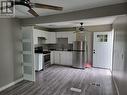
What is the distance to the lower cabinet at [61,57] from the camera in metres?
6.44

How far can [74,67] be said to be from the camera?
19.9 ft

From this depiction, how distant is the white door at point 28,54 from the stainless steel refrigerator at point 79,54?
2847 mm

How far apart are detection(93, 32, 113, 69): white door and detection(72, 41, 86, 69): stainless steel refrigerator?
71 cm

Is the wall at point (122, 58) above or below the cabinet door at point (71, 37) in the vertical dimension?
below

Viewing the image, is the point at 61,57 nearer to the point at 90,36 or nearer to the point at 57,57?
the point at 57,57

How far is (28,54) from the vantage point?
13.4 ft

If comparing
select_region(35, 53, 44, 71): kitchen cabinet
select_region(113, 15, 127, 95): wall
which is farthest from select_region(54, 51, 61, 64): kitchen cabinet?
select_region(113, 15, 127, 95): wall

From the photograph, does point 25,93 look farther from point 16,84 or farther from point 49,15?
point 49,15

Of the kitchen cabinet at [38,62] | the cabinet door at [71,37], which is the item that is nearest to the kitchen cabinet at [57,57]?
the cabinet door at [71,37]

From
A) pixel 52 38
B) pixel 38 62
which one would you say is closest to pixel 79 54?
pixel 52 38

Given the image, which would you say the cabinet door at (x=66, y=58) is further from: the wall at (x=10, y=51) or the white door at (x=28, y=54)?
the wall at (x=10, y=51)

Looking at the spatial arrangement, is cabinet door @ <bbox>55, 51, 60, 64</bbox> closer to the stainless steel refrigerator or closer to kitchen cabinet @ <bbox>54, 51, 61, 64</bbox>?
kitchen cabinet @ <bbox>54, 51, 61, 64</bbox>

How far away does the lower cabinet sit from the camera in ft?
21.1

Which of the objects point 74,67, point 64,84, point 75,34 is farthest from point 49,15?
point 74,67
